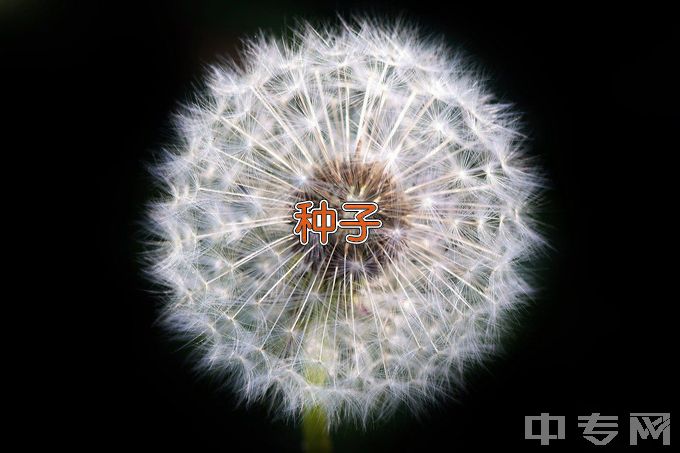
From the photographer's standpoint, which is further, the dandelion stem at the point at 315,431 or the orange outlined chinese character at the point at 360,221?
the dandelion stem at the point at 315,431

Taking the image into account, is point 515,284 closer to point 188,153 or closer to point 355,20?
point 355,20

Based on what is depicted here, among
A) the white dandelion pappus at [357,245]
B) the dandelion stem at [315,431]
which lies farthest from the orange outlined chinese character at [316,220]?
the dandelion stem at [315,431]

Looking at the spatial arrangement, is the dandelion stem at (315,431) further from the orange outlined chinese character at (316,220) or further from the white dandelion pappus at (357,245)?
the orange outlined chinese character at (316,220)

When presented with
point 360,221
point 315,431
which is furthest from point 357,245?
point 315,431

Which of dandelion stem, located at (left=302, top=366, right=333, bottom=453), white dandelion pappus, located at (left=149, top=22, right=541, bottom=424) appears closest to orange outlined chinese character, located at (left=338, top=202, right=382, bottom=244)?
white dandelion pappus, located at (left=149, top=22, right=541, bottom=424)

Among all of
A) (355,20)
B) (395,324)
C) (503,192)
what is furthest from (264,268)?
(355,20)
